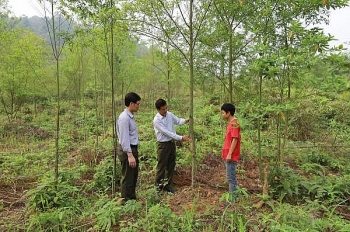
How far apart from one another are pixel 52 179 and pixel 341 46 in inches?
189

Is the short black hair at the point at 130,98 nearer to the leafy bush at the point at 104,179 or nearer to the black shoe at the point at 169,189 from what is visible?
the leafy bush at the point at 104,179

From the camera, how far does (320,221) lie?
3330mm

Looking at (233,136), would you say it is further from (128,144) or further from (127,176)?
(127,176)

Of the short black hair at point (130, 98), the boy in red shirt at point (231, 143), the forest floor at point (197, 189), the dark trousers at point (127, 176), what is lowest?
the forest floor at point (197, 189)

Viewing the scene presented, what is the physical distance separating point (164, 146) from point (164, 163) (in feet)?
1.04

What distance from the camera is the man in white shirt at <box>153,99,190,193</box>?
15.7 feet

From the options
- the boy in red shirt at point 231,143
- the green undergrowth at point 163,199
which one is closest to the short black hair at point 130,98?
the boy in red shirt at point 231,143

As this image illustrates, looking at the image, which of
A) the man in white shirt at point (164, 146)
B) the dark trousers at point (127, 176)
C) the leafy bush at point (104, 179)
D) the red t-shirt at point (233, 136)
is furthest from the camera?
the leafy bush at point (104, 179)

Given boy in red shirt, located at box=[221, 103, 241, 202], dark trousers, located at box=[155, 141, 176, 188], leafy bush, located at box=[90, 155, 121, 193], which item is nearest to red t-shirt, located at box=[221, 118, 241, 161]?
boy in red shirt, located at box=[221, 103, 241, 202]

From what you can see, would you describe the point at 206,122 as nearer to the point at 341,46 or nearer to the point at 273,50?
the point at 273,50

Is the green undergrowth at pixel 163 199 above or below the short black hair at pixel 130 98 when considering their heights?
below

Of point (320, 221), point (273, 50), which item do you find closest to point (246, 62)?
point (273, 50)

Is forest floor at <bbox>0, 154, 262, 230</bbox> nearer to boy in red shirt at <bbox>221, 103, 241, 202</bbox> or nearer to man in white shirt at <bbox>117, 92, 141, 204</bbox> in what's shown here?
boy in red shirt at <bbox>221, 103, 241, 202</bbox>

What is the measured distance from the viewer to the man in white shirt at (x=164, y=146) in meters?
4.79
